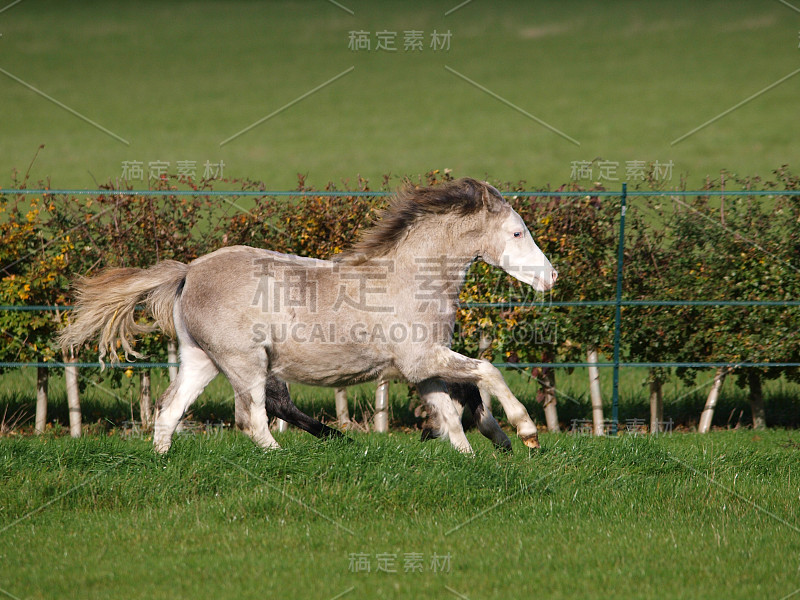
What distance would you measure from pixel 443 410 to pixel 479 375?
48 cm

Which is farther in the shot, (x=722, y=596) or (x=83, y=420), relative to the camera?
(x=83, y=420)

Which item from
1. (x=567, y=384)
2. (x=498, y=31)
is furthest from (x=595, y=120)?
(x=567, y=384)

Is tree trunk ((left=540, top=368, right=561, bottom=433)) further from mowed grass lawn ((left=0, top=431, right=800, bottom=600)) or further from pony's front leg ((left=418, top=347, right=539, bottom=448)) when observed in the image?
pony's front leg ((left=418, top=347, right=539, bottom=448))

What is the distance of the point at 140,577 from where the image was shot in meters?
4.60

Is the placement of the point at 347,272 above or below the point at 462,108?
below

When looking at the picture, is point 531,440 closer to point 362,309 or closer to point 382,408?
point 362,309

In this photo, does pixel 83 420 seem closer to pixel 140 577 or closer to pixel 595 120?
pixel 140 577

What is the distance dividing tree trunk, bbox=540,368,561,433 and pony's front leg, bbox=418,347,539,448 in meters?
2.76

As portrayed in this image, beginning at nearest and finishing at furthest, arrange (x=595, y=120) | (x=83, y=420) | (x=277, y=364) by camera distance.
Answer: (x=277, y=364)
(x=83, y=420)
(x=595, y=120)

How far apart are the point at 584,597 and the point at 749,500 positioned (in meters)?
2.06

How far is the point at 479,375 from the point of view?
19.6ft

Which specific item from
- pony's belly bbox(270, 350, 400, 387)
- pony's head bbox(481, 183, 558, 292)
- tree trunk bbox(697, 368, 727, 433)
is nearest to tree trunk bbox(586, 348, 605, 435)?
tree trunk bbox(697, 368, 727, 433)

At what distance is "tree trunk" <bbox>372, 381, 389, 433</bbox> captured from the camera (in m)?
8.61

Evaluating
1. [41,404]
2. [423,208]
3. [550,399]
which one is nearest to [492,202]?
[423,208]
